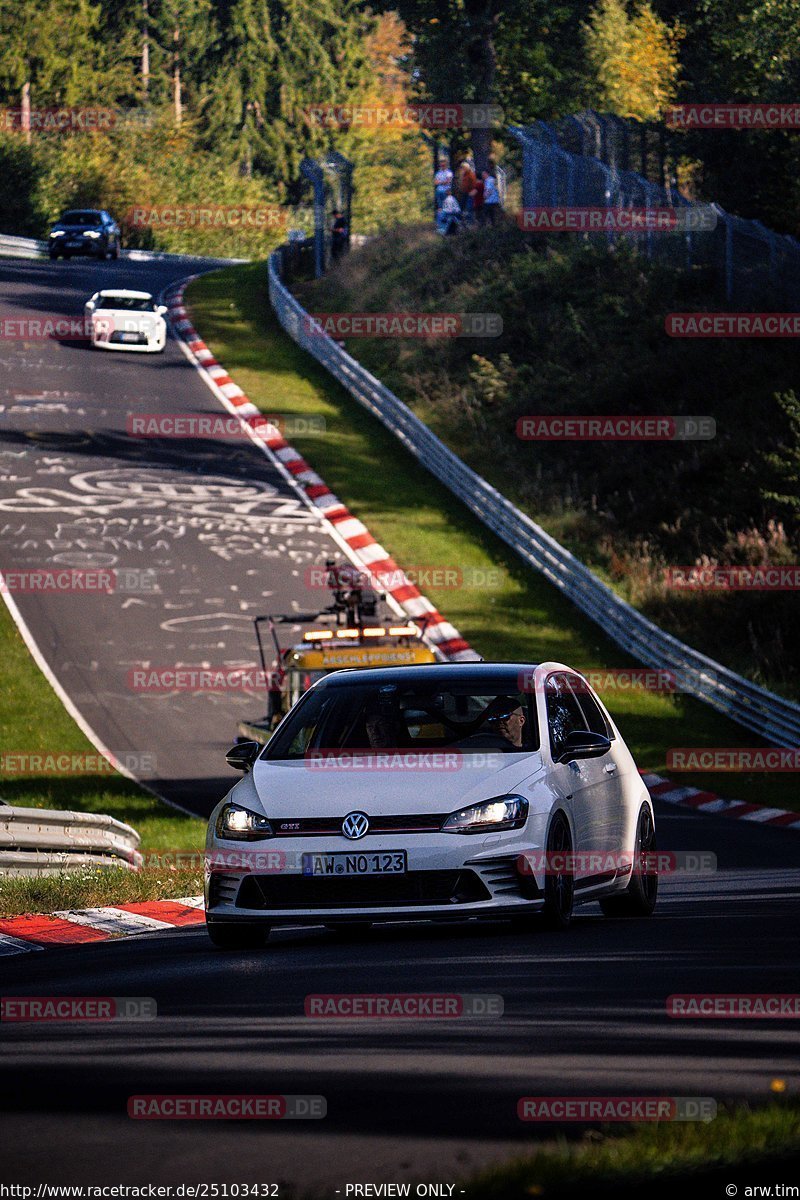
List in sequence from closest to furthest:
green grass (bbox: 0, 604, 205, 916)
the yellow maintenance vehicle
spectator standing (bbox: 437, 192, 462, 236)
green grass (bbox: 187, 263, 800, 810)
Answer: green grass (bbox: 0, 604, 205, 916) < the yellow maintenance vehicle < green grass (bbox: 187, 263, 800, 810) < spectator standing (bbox: 437, 192, 462, 236)

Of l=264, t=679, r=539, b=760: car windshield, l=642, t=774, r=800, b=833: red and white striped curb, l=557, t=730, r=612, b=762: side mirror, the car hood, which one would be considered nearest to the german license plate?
the car hood

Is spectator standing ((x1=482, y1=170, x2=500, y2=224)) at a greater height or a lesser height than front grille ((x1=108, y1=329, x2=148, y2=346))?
greater

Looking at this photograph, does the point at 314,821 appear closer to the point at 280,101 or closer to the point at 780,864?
the point at 780,864

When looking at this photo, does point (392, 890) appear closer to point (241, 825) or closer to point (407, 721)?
point (241, 825)

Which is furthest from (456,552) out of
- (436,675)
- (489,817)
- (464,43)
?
(464,43)

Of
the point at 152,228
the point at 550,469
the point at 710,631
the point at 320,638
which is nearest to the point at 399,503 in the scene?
the point at 550,469

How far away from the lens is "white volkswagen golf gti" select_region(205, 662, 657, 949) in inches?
376

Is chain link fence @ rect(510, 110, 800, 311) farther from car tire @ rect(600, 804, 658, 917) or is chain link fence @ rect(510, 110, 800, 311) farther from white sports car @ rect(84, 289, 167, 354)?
car tire @ rect(600, 804, 658, 917)

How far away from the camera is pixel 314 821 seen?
31.7 feet

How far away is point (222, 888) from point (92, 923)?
2.20 meters

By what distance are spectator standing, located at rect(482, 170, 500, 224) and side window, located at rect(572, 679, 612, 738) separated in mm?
43531

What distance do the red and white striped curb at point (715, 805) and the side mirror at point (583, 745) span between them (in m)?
9.24

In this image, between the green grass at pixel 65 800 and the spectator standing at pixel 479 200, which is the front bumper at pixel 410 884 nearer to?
the green grass at pixel 65 800

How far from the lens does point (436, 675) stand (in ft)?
35.6
